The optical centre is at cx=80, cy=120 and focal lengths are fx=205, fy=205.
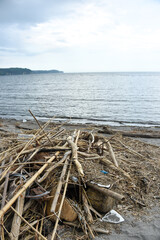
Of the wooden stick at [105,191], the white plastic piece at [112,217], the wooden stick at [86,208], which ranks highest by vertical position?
the wooden stick at [105,191]

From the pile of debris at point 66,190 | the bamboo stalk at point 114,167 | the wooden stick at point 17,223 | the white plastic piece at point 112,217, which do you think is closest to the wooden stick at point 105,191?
the pile of debris at point 66,190

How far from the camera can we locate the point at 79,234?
333 centimetres

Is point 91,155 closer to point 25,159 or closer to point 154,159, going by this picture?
point 25,159

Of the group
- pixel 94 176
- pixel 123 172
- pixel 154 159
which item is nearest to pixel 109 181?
pixel 94 176

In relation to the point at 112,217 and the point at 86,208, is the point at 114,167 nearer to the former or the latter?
the point at 112,217

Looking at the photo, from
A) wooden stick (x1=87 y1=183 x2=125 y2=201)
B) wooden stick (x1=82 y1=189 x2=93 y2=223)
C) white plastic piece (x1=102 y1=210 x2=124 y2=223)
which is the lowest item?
white plastic piece (x1=102 y1=210 x2=124 y2=223)

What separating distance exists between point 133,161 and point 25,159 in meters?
2.88

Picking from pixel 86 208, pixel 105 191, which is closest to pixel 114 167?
pixel 105 191

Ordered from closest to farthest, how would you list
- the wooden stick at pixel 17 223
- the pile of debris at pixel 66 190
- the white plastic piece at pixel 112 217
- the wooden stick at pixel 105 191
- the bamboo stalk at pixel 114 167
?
the wooden stick at pixel 17 223
the pile of debris at pixel 66 190
the wooden stick at pixel 105 191
the white plastic piece at pixel 112 217
the bamboo stalk at pixel 114 167

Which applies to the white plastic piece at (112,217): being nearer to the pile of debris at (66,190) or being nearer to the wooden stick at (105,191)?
the pile of debris at (66,190)

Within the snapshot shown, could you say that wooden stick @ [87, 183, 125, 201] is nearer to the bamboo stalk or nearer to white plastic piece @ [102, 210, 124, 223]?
white plastic piece @ [102, 210, 124, 223]

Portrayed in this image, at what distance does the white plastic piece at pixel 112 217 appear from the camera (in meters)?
3.59

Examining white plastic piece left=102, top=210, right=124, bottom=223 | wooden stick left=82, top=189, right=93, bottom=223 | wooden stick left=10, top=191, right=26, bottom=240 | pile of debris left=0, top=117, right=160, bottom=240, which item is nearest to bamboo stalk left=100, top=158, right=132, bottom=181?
pile of debris left=0, top=117, right=160, bottom=240

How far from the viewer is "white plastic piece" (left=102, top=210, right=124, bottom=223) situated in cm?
359
